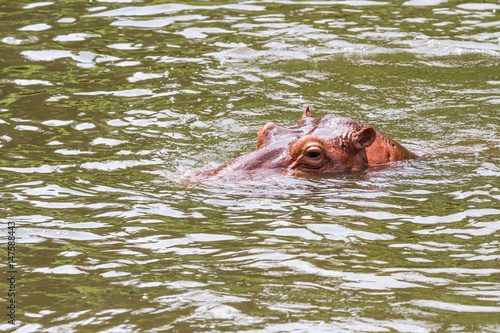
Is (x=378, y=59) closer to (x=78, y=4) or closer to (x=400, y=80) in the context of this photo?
(x=400, y=80)

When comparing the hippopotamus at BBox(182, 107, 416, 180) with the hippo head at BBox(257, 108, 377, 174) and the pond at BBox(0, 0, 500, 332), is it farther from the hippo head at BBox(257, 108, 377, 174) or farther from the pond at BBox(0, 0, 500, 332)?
the pond at BBox(0, 0, 500, 332)

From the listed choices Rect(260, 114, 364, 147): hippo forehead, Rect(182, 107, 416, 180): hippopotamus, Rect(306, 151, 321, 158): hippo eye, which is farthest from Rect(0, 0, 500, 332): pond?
Rect(260, 114, 364, 147): hippo forehead

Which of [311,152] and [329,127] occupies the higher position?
[329,127]

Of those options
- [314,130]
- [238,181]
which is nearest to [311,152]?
[314,130]

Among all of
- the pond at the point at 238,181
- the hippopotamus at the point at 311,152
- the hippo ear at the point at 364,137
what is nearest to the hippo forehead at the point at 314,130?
the hippopotamus at the point at 311,152

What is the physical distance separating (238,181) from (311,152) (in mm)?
796

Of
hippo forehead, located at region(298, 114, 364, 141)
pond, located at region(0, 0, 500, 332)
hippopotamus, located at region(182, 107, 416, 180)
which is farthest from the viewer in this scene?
hippo forehead, located at region(298, 114, 364, 141)

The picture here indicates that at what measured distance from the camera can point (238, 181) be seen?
8.41 meters

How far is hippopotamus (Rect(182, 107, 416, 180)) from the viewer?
855 centimetres

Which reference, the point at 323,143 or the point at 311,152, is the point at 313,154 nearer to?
the point at 311,152

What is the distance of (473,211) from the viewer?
7699 mm

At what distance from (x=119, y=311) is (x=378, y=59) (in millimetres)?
9150

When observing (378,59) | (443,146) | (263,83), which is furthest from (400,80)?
(443,146)

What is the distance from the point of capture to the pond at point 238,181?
19.2 feet
